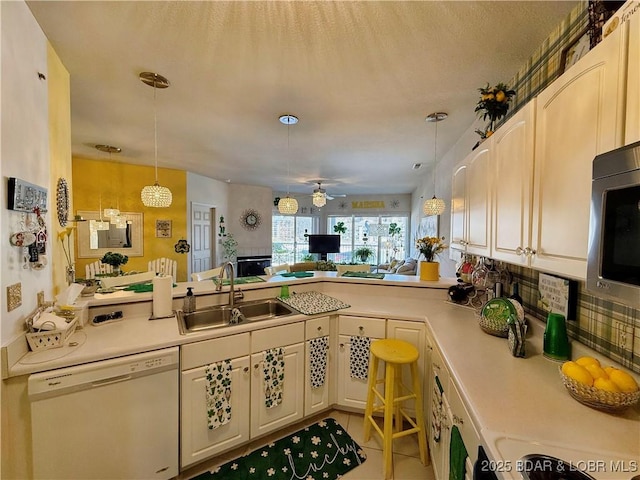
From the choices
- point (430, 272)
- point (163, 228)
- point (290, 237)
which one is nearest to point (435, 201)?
point (430, 272)

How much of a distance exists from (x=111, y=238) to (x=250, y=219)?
3085mm

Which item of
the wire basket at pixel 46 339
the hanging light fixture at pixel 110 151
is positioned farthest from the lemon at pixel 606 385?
the hanging light fixture at pixel 110 151

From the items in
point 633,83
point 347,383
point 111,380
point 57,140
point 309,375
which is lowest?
point 347,383

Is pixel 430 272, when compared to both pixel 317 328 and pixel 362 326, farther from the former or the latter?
pixel 317 328

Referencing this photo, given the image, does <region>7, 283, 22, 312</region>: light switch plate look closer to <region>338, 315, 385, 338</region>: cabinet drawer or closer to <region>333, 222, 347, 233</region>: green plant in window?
<region>338, 315, 385, 338</region>: cabinet drawer

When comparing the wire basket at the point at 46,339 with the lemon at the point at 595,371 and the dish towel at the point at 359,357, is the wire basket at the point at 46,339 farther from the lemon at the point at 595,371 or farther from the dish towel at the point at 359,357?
the lemon at the point at 595,371

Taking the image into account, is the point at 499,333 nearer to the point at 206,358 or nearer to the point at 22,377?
the point at 206,358

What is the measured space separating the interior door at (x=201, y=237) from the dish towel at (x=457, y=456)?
5413 millimetres

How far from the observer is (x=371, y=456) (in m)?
1.77

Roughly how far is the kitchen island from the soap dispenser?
0.11 meters

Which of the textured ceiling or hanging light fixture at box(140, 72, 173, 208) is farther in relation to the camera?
hanging light fixture at box(140, 72, 173, 208)

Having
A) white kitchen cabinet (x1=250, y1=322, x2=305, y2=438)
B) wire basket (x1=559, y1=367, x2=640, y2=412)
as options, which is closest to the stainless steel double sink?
white kitchen cabinet (x1=250, y1=322, x2=305, y2=438)

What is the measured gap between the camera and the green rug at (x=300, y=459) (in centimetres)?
164

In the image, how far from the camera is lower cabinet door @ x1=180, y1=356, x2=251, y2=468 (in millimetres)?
1554
